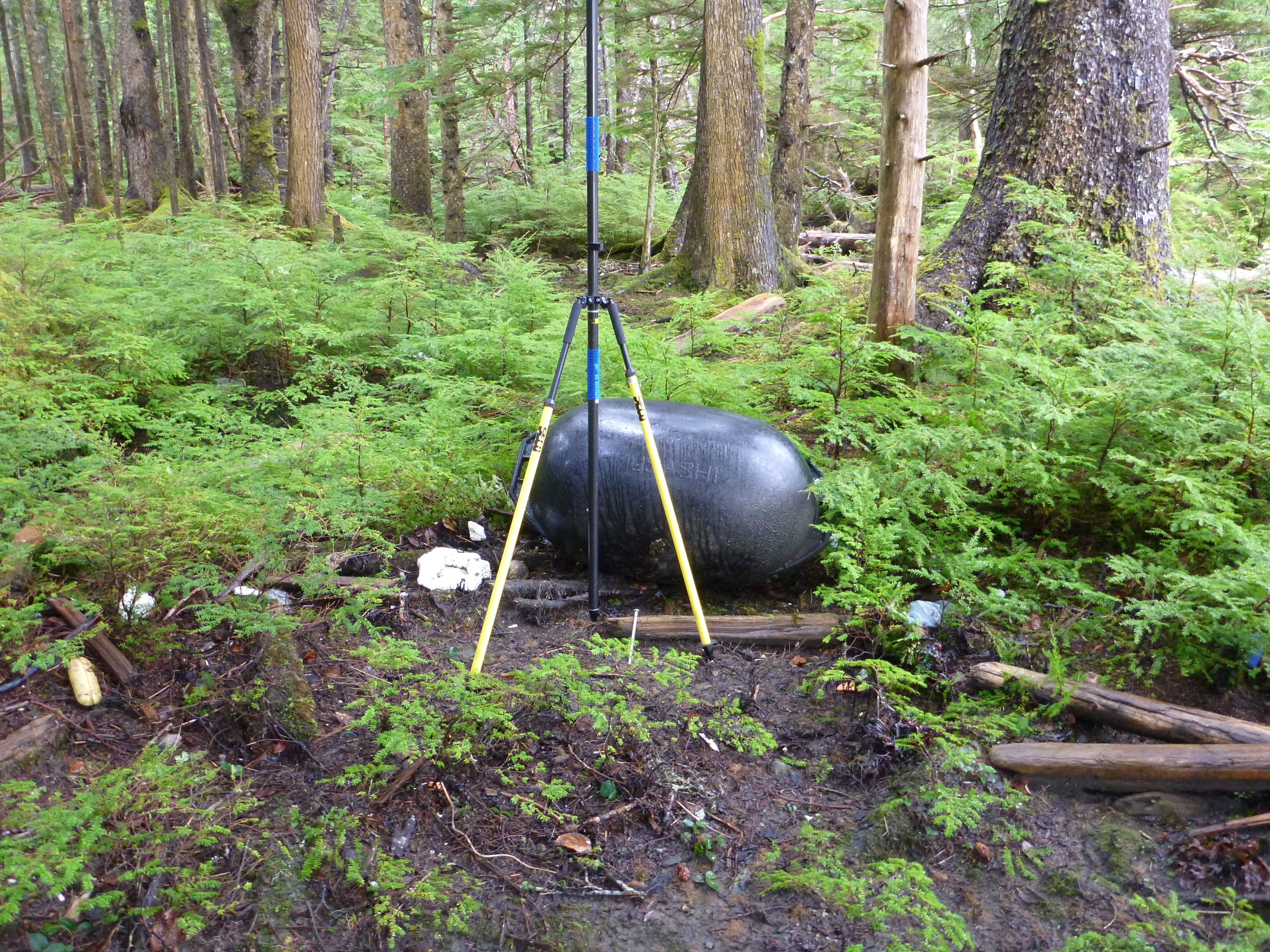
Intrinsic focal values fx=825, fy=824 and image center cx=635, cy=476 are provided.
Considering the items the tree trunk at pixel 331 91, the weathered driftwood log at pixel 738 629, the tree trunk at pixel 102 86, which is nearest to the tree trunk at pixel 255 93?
the tree trunk at pixel 331 91

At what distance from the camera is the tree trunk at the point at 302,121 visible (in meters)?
9.82

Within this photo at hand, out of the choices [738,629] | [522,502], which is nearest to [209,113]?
[522,502]

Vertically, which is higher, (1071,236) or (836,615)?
(1071,236)

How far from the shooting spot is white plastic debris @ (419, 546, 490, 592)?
405 centimetres

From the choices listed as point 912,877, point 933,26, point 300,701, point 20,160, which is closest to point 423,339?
point 300,701

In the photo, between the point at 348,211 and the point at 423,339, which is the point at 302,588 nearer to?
the point at 423,339

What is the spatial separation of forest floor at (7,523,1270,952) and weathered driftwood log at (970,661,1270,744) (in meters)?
0.07

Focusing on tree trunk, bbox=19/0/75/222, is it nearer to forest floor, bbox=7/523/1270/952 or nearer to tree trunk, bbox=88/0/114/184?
tree trunk, bbox=88/0/114/184

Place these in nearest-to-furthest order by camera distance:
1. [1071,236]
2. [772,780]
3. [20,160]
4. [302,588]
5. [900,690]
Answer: [772,780], [900,690], [302,588], [1071,236], [20,160]

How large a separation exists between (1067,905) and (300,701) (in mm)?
2605

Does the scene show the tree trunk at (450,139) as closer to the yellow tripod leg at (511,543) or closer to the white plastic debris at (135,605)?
the yellow tripod leg at (511,543)

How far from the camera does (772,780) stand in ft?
9.77

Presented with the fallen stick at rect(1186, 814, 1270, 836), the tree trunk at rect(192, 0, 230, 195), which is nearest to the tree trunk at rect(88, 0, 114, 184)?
the tree trunk at rect(192, 0, 230, 195)

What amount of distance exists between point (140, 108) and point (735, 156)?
10988 millimetres
